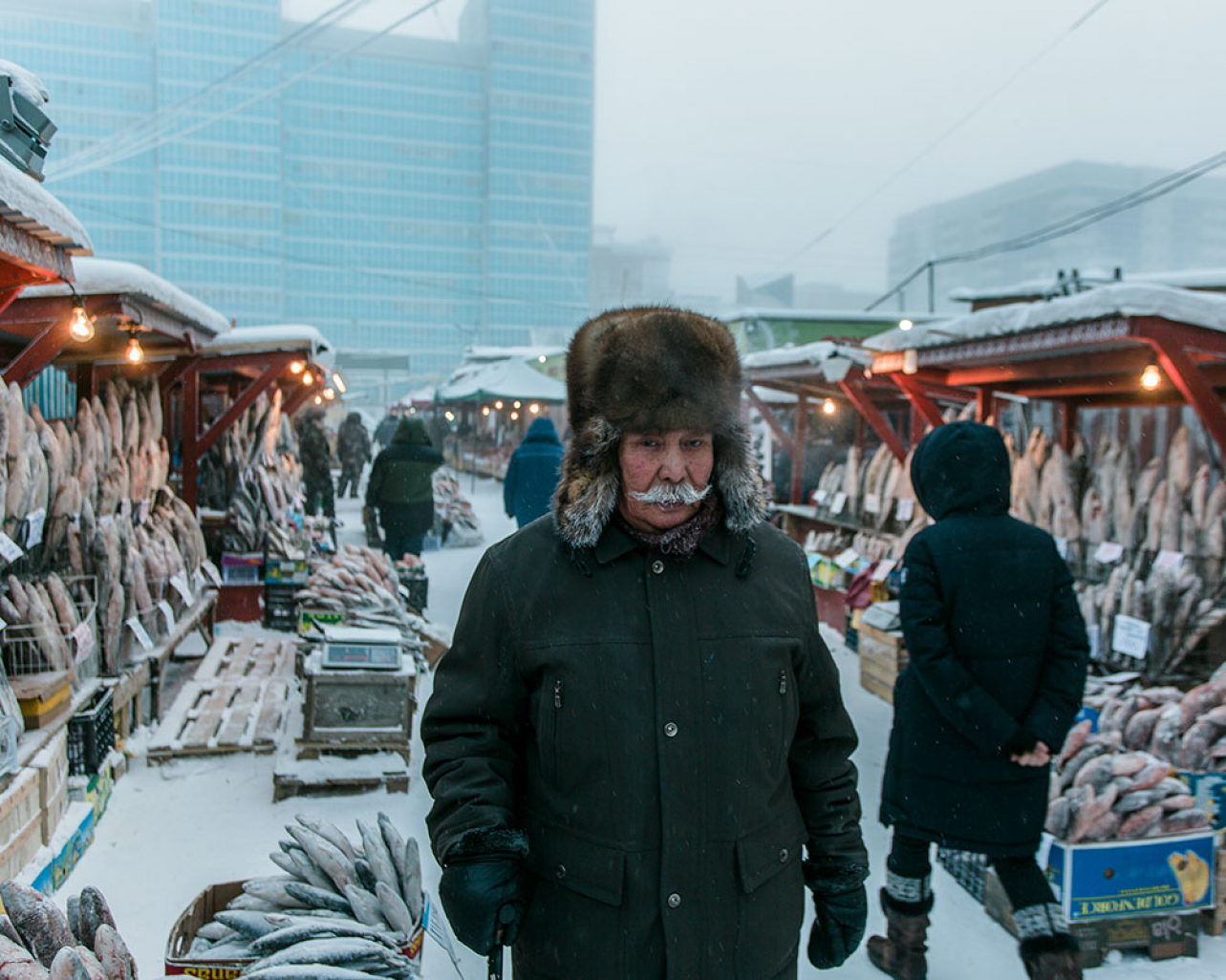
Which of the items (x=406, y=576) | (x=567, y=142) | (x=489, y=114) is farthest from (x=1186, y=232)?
(x=406, y=576)

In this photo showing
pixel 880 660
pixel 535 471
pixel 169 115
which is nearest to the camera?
pixel 880 660

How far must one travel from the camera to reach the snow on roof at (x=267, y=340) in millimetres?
6973

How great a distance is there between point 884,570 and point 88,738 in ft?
17.6

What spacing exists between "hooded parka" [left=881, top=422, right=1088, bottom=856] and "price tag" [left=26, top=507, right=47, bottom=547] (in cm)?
364

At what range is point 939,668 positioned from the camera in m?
2.59

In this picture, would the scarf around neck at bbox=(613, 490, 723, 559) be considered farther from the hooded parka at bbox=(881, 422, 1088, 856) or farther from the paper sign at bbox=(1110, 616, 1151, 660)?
the paper sign at bbox=(1110, 616, 1151, 660)

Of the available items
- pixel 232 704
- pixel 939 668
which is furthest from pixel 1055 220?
pixel 939 668

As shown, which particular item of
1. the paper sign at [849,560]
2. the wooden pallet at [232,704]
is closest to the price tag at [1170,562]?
the paper sign at [849,560]

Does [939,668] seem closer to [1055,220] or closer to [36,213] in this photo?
[36,213]

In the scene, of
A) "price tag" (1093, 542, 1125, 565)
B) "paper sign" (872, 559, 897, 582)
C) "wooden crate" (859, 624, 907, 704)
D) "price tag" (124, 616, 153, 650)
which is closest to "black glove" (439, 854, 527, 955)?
"price tag" (124, 616, 153, 650)

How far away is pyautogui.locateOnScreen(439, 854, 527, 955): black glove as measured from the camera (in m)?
1.50

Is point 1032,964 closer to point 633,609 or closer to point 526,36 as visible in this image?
point 633,609

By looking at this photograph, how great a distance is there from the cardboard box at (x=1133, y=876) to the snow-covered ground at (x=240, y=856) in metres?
0.18

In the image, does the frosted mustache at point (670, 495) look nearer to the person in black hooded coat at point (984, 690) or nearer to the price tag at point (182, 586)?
the person in black hooded coat at point (984, 690)
